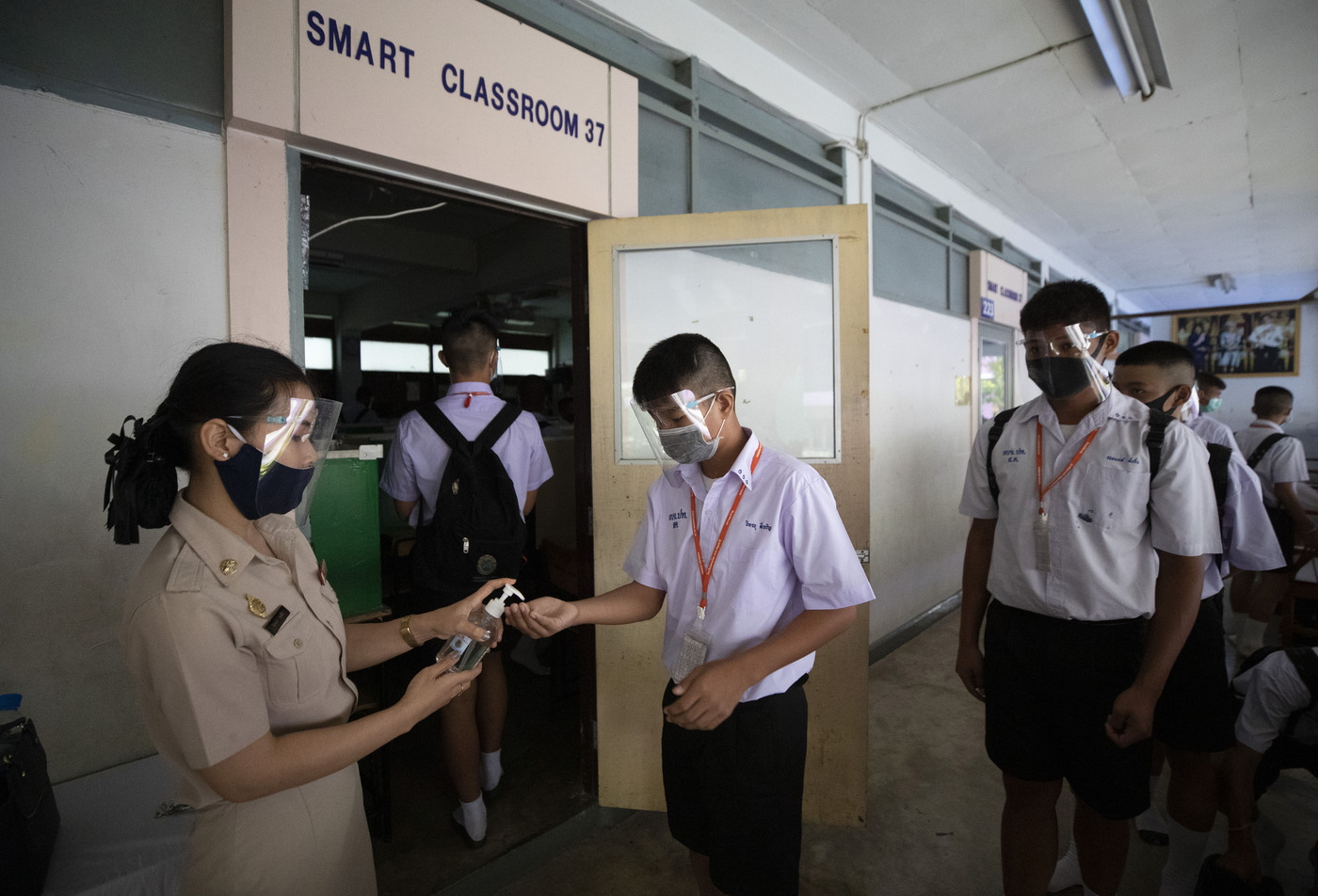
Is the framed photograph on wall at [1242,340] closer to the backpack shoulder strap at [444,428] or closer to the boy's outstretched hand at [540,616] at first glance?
the backpack shoulder strap at [444,428]

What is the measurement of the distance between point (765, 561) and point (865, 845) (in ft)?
5.51

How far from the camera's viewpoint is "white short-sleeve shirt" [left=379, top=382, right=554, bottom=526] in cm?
241

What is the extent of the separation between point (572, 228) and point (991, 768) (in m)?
2.96

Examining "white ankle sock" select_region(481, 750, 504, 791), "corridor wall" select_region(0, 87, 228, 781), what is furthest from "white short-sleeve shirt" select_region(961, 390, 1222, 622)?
"corridor wall" select_region(0, 87, 228, 781)

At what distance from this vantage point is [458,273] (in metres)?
6.47

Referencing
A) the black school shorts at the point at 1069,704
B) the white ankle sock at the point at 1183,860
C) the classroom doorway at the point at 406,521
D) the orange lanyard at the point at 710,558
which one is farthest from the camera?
the classroom doorway at the point at 406,521

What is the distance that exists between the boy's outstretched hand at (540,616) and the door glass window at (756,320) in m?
0.95

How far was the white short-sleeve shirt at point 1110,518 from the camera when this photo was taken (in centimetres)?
153

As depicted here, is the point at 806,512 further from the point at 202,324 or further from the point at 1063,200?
the point at 1063,200

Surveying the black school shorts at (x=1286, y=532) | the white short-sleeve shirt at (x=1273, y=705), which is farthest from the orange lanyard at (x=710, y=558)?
the black school shorts at (x=1286, y=532)

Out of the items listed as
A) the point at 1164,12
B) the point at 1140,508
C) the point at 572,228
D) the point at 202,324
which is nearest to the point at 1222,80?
the point at 1164,12

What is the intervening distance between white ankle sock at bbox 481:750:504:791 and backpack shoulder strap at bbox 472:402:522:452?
1.35m

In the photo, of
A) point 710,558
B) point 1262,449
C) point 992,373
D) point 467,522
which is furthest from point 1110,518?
point 992,373

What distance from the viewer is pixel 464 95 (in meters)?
1.92
